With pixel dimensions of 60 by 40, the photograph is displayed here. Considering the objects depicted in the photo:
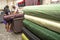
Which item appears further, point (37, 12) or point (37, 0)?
point (37, 0)

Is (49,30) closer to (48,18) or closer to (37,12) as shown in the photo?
(48,18)

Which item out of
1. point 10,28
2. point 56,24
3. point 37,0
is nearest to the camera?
point 56,24

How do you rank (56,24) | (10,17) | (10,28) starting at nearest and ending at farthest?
(56,24) < (10,17) < (10,28)

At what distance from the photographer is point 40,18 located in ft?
3.71

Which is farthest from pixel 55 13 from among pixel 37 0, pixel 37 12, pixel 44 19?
pixel 37 0

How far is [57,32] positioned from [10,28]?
12.8 ft

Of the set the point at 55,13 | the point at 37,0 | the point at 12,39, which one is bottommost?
the point at 12,39

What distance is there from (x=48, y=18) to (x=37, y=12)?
0.72ft

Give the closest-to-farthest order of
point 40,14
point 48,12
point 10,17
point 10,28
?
point 48,12 → point 40,14 → point 10,17 → point 10,28

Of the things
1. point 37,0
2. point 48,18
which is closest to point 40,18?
point 48,18

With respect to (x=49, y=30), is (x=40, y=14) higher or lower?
higher

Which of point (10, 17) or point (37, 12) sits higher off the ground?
point (37, 12)

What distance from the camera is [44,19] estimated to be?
104cm

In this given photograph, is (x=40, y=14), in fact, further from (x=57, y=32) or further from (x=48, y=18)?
(x=57, y=32)
